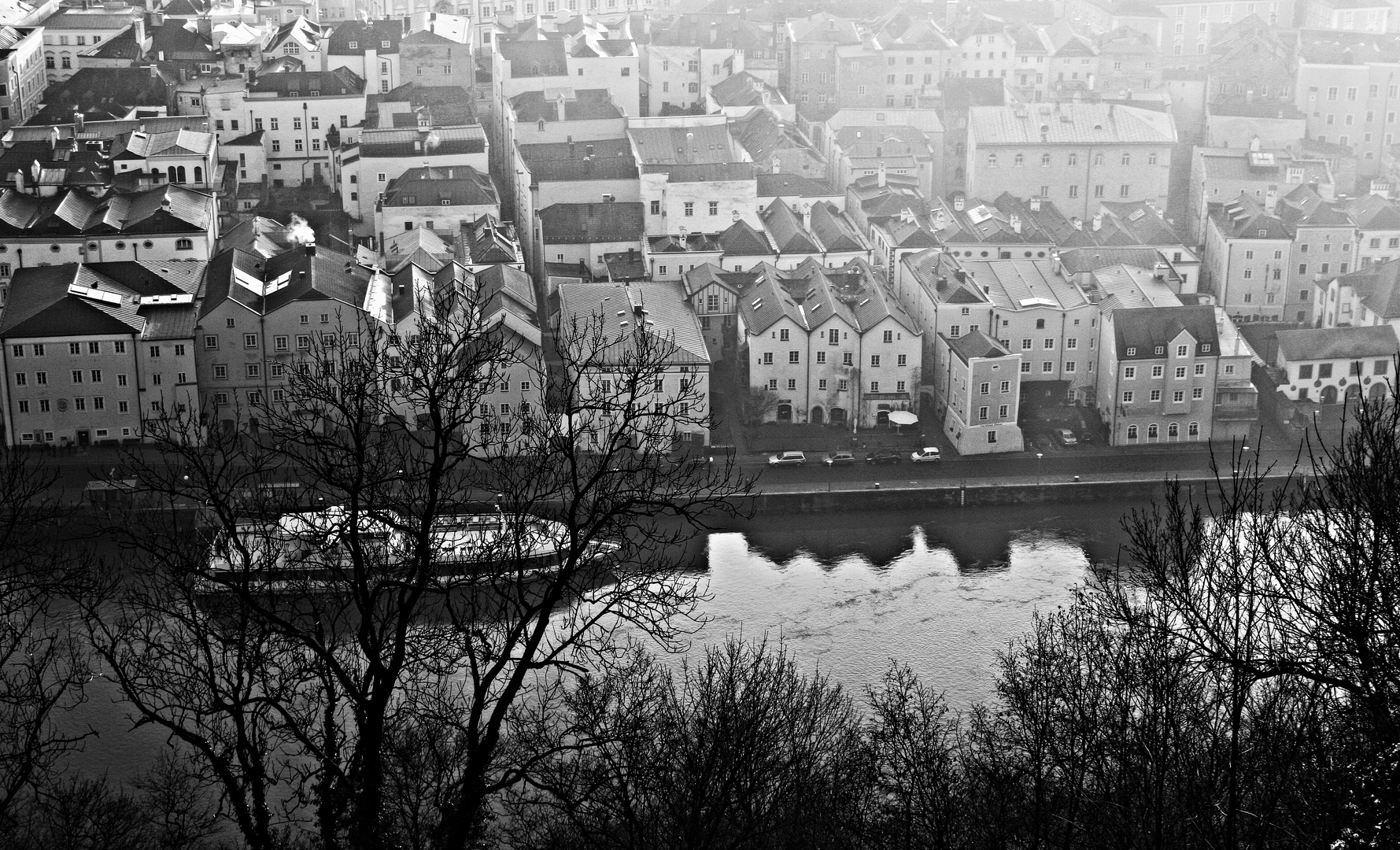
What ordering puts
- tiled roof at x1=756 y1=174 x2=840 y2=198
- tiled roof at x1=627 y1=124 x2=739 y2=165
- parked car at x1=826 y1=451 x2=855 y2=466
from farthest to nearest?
tiled roof at x1=627 y1=124 x2=739 y2=165 < tiled roof at x1=756 y1=174 x2=840 y2=198 < parked car at x1=826 y1=451 x2=855 y2=466

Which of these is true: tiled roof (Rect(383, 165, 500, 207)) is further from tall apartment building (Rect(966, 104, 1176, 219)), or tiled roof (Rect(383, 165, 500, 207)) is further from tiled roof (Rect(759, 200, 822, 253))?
tall apartment building (Rect(966, 104, 1176, 219))

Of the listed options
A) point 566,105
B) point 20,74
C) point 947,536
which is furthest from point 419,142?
point 947,536

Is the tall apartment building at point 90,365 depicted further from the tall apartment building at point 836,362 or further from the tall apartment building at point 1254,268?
the tall apartment building at point 1254,268

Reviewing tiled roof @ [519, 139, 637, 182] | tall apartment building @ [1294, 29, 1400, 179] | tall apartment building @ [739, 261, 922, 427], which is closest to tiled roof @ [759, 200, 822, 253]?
tiled roof @ [519, 139, 637, 182]

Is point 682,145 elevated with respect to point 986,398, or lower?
→ elevated

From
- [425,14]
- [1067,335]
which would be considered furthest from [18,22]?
[1067,335]

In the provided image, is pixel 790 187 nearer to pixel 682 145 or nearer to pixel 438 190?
pixel 682 145
